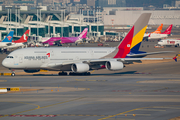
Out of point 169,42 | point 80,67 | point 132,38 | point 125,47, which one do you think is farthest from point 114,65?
point 169,42

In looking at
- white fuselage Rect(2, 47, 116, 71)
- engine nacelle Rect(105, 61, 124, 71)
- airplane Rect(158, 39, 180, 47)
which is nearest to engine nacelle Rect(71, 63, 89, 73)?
white fuselage Rect(2, 47, 116, 71)

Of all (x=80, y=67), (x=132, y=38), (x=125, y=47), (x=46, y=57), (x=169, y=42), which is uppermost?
(x=132, y=38)

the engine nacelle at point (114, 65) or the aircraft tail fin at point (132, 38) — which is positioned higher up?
the aircraft tail fin at point (132, 38)

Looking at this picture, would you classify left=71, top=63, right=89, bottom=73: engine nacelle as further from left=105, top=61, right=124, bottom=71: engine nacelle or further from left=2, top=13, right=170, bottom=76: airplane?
left=105, top=61, right=124, bottom=71: engine nacelle

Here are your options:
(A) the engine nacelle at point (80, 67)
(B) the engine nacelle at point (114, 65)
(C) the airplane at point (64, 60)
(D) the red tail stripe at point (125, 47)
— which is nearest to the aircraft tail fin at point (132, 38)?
(D) the red tail stripe at point (125, 47)

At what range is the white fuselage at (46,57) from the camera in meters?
49.6

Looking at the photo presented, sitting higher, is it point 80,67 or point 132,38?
point 132,38

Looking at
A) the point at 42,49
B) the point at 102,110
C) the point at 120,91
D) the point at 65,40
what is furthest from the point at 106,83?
the point at 65,40

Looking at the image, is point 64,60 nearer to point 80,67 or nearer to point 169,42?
point 80,67

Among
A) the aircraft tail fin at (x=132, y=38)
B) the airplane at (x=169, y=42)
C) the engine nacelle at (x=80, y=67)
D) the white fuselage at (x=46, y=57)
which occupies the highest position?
the aircraft tail fin at (x=132, y=38)

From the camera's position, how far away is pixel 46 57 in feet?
165

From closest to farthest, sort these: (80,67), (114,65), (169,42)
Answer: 1. (80,67)
2. (114,65)
3. (169,42)

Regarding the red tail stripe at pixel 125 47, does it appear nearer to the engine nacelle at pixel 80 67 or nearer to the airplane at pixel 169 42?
the engine nacelle at pixel 80 67

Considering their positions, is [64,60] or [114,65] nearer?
[114,65]
